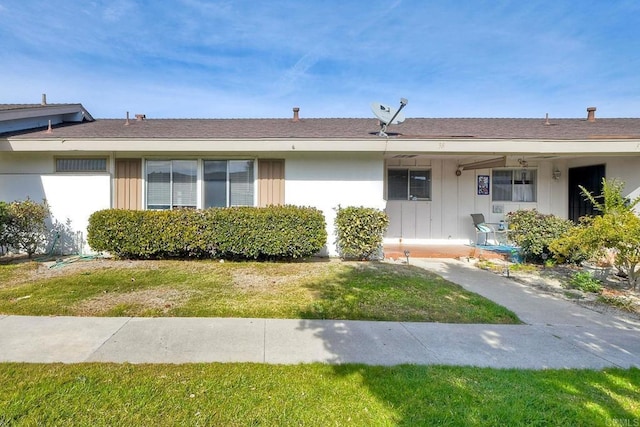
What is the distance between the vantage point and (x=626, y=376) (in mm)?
2998

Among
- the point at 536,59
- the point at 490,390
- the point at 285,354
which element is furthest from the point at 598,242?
the point at 536,59

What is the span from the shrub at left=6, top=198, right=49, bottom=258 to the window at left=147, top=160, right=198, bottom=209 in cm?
245

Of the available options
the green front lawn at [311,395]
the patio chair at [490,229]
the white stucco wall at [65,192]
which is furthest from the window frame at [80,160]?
the patio chair at [490,229]

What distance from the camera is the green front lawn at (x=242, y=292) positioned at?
179 inches

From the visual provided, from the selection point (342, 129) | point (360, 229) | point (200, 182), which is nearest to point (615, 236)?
point (360, 229)

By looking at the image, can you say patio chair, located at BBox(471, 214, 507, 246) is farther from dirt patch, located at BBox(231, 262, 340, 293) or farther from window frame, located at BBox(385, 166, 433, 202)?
dirt patch, located at BBox(231, 262, 340, 293)

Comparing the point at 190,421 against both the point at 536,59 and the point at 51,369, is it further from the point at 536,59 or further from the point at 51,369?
the point at 536,59

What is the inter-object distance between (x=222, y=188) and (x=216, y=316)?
4887 millimetres

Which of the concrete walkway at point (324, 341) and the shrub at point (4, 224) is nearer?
the concrete walkway at point (324, 341)

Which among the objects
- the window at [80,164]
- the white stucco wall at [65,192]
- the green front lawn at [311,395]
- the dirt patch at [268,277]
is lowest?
the green front lawn at [311,395]

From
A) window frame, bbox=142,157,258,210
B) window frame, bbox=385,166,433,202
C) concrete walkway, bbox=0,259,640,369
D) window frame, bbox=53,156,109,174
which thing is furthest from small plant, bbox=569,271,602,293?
window frame, bbox=53,156,109,174

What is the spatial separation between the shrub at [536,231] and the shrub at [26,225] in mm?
→ 11693

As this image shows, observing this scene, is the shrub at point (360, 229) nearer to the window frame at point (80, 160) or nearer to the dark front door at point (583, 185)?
the dark front door at point (583, 185)

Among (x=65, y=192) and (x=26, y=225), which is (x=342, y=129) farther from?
(x=26, y=225)
